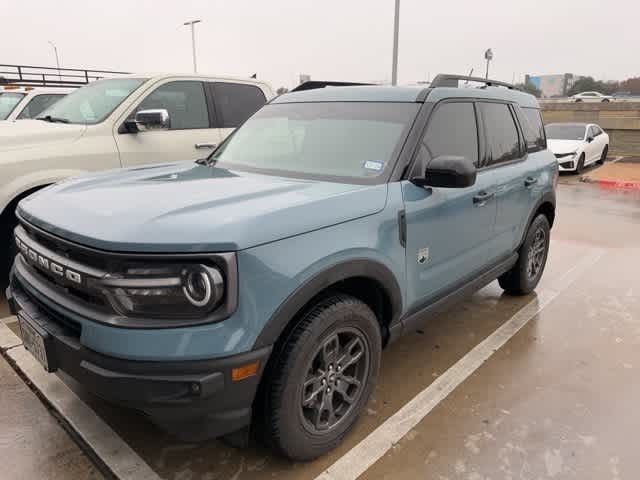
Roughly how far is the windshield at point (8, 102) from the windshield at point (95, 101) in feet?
13.2

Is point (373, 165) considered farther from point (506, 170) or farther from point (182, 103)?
point (182, 103)

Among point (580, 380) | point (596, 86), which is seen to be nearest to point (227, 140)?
point (580, 380)

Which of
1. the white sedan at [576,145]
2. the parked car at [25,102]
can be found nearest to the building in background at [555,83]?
the white sedan at [576,145]

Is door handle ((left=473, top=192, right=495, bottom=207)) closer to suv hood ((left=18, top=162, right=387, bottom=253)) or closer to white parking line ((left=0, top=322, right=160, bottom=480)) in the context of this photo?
suv hood ((left=18, top=162, right=387, bottom=253))

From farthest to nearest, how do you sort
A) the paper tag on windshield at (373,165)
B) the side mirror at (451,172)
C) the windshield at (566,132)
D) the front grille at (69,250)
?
the windshield at (566,132) → the paper tag on windshield at (373,165) → the side mirror at (451,172) → the front grille at (69,250)

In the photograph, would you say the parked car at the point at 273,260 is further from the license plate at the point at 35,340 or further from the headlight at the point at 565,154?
the headlight at the point at 565,154

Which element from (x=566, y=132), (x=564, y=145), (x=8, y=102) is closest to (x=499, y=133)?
(x=8, y=102)

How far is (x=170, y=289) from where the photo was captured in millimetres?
1867

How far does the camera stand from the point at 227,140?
369 centimetres

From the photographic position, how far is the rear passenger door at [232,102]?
5.68 m

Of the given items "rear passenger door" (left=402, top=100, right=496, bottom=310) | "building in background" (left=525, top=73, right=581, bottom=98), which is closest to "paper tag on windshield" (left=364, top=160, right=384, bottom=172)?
"rear passenger door" (left=402, top=100, right=496, bottom=310)

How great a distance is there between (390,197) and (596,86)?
87646 mm

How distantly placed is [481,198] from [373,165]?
969mm

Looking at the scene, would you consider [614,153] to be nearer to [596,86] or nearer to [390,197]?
[390,197]
